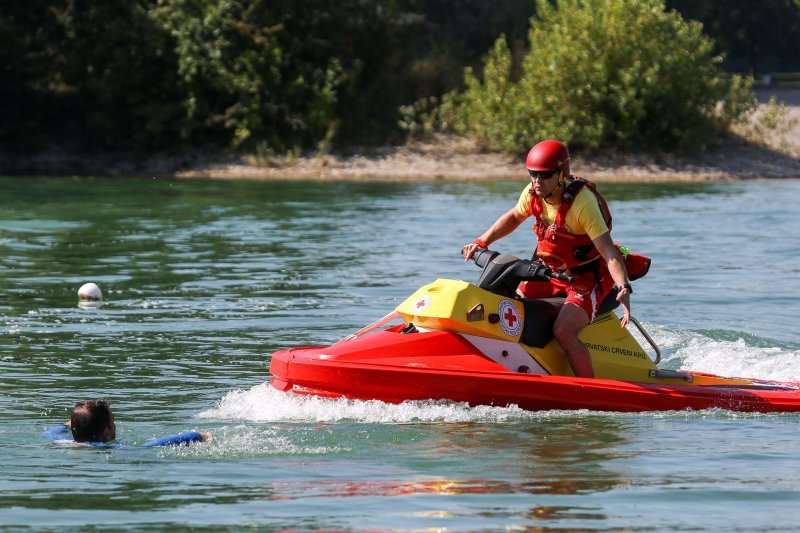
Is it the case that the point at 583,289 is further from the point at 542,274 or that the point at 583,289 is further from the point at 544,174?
the point at 544,174

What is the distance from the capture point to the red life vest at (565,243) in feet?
31.4

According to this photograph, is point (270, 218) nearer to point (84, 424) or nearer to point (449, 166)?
point (449, 166)

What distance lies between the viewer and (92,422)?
8445mm

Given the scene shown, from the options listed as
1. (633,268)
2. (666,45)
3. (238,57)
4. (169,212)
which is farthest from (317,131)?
(633,268)

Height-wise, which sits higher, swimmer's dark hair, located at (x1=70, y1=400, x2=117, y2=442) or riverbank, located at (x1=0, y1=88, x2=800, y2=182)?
swimmer's dark hair, located at (x1=70, y1=400, x2=117, y2=442)

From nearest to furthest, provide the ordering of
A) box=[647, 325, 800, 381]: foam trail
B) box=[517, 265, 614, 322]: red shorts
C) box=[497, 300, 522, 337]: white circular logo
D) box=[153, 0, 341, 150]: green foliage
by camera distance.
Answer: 1. box=[497, 300, 522, 337]: white circular logo
2. box=[517, 265, 614, 322]: red shorts
3. box=[647, 325, 800, 381]: foam trail
4. box=[153, 0, 341, 150]: green foliage

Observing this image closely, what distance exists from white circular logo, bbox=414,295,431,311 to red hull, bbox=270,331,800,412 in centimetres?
20

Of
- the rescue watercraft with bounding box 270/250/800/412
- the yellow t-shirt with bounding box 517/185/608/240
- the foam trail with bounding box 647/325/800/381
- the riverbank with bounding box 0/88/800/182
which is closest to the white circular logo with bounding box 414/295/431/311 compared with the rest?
the rescue watercraft with bounding box 270/250/800/412

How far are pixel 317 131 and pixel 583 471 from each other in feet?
107

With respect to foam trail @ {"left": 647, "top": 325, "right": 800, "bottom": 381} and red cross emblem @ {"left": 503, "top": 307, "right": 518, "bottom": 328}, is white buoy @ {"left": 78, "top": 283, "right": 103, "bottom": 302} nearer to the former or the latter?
foam trail @ {"left": 647, "top": 325, "right": 800, "bottom": 381}

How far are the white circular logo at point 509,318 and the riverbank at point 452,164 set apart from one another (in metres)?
27.1

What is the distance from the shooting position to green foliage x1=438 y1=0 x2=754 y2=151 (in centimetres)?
3712

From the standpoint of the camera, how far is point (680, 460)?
27.9 feet

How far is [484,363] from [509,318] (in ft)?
1.08
